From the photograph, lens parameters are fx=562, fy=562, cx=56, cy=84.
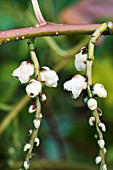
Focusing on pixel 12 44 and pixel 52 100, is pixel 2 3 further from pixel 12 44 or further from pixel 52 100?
pixel 52 100

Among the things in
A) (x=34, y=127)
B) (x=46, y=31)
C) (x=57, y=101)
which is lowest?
(x=34, y=127)

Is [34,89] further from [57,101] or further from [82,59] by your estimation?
[57,101]

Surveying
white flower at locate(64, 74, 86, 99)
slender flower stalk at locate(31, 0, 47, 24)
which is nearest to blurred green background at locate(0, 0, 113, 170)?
slender flower stalk at locate(31, 0, 47, 24)

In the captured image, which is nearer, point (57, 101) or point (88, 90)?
point (88, 90)

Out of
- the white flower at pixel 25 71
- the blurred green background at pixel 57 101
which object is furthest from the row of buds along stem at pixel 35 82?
the blurred green background at pixel 57 101

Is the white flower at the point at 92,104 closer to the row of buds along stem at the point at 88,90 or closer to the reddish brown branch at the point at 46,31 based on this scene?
the row of buds along stem at the point at 88,90

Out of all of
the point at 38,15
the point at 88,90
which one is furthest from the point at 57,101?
the point at 88,90

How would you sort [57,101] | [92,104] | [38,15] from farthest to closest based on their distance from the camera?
1. [57,101]
2. [38,15]
3. [92,104]
